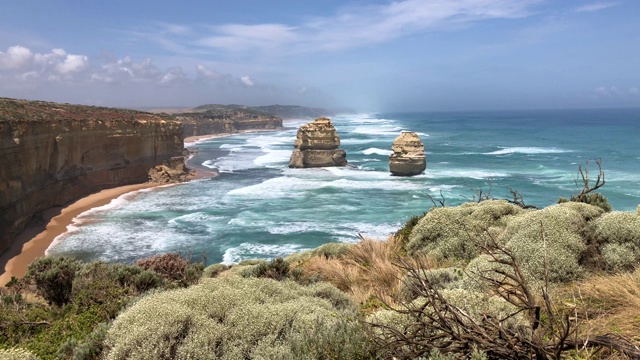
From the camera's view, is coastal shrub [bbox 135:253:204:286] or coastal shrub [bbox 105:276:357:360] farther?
coastal shrub [bbox 135:253:204:286]

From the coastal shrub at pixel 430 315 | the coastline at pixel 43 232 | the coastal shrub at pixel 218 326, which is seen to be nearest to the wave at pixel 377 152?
the coastline at pixel 43 232

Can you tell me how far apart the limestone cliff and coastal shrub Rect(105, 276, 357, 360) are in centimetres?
10006

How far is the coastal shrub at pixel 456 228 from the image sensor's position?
9219 mm

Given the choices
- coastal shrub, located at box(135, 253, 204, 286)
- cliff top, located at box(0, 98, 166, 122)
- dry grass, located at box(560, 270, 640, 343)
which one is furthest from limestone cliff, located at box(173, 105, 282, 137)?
dry grass, located at box(560, 270, 640, 343)

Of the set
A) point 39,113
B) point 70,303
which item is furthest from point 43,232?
point 70,303

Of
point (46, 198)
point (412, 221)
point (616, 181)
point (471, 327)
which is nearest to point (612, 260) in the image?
point (471, 327)

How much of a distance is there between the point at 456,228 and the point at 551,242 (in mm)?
2628

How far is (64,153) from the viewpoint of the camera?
3662 centimetres

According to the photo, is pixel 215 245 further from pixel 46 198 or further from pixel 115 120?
pixel 115 120

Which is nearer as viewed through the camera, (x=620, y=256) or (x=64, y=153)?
(x=620, y=256)

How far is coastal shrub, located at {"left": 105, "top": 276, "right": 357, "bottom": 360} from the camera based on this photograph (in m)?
4.05

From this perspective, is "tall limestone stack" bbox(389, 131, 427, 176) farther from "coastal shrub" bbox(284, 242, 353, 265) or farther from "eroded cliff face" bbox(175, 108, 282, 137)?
"eroded cliff face" bbox(175, 108, 282, 137)

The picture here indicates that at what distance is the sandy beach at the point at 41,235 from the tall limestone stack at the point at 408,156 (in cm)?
3019

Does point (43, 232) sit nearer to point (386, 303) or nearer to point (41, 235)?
Result: point (41, 235)
